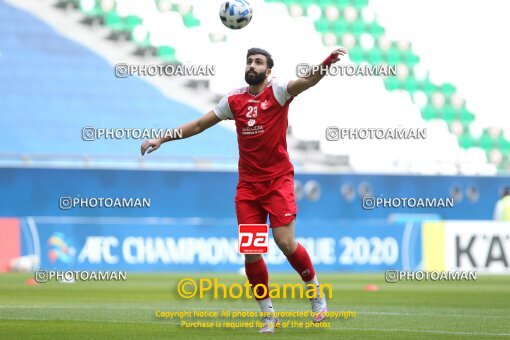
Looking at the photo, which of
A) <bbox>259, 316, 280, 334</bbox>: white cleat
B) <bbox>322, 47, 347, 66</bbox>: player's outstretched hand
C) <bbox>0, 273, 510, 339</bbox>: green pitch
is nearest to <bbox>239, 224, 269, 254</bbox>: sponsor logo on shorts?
<bbox>259, 316, 280, 334</bbox>: white cleat

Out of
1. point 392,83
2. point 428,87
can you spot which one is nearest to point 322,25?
point 392,83

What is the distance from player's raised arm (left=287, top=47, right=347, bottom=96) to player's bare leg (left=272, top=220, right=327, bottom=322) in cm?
111

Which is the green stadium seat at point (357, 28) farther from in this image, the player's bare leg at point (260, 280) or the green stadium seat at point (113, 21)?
the player's bare leg at point (260, 280)

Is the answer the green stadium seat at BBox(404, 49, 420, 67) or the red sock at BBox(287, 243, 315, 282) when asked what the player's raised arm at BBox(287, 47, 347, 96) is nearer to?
the red sock at BBox(287, 243, 315, 282)

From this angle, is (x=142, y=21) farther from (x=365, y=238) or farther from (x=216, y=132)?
(x=365, y=238)

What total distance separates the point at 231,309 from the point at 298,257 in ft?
8.17

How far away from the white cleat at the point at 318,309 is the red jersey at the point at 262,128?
1090 millimetres

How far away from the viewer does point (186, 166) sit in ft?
80.7

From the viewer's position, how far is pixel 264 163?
8.48 metres

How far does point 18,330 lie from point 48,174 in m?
14.6

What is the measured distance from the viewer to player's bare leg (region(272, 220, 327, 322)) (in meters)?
8.40

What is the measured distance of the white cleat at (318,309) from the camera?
862 centimetres

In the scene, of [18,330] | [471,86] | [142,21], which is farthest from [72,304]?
[471,86]

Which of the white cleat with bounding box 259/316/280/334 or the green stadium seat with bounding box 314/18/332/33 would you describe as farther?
the green stadium seat with bounding box 314/18/332/33
